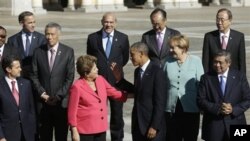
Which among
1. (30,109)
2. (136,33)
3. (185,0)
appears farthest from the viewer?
(185,0)

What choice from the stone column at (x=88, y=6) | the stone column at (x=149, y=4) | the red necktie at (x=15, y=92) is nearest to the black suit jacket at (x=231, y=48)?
the red necktie at (x=15, y=92)

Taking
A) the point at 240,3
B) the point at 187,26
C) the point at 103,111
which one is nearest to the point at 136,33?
the point at 187,26

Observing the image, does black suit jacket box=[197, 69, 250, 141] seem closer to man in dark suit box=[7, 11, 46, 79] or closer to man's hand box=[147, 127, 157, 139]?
man's hand box=[147, 127, 157, 139]

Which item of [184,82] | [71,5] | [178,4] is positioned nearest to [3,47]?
[184,82]

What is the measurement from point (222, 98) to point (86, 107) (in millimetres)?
1511

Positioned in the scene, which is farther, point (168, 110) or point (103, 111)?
point (168, 110)

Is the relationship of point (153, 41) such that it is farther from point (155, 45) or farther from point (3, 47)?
point (3, 47)

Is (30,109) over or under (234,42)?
under

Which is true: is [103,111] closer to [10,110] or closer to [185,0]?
[10,110]

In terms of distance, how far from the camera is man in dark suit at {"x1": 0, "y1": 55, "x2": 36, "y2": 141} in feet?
24.5

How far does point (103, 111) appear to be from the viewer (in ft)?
23.7

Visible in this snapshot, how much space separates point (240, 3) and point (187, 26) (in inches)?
898

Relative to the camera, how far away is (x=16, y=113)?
757 centimetres

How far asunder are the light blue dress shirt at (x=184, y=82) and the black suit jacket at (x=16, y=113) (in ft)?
5.24
